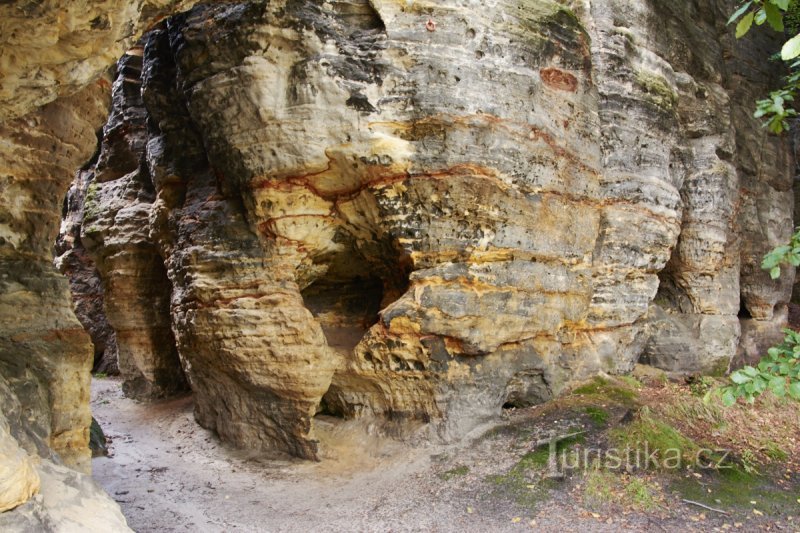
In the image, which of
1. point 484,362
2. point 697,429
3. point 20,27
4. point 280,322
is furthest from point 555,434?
point 20,27

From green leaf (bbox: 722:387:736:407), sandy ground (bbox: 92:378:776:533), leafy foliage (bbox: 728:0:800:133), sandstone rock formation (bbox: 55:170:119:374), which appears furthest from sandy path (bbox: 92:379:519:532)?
sandstone rock formation (bbox: 55:170:119:374)

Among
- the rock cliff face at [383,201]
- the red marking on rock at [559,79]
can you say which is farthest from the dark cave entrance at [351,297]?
the red marking on rock at [559,79]

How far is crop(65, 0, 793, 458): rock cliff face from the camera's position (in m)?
7.22

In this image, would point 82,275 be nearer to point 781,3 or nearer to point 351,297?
point 351,297

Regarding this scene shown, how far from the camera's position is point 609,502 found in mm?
6070

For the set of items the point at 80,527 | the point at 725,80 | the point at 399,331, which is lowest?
the point at 80,527

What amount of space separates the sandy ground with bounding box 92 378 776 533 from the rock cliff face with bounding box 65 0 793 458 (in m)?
0.43

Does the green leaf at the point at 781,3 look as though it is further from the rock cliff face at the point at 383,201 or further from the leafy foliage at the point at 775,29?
the rock cliff face at the point at 383,201

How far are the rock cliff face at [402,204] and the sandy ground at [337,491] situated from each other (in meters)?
0.43

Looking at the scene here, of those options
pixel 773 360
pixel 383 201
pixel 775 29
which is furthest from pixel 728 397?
pixel 383 201

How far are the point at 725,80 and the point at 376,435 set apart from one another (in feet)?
37.9

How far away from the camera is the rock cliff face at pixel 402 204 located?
284 inches

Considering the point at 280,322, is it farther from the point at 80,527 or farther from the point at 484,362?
the point at 80,527

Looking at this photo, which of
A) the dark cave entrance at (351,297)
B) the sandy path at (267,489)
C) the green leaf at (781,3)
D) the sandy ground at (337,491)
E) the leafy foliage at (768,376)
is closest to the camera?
the green leaf at (781,3)
